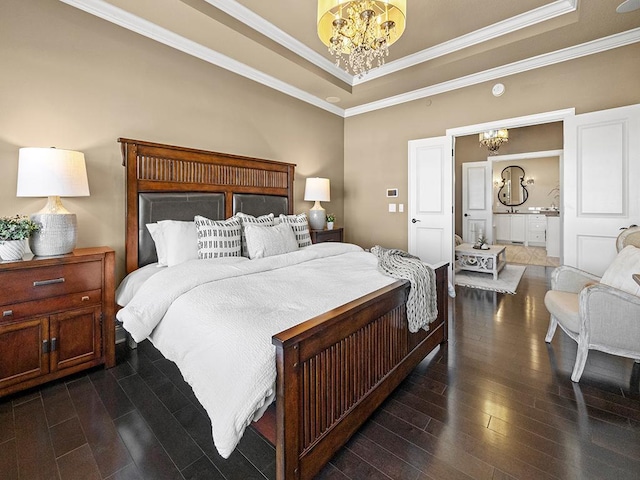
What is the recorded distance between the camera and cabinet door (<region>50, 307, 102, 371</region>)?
82.8 inches

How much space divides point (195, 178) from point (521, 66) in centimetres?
409

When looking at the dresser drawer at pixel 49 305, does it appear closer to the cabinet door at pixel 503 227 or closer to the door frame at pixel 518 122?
the door frame at pixel 518 122

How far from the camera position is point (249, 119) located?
3838 millimetres

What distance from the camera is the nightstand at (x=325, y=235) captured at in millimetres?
4285

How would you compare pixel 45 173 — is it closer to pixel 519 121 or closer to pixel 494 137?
pixel 519 121

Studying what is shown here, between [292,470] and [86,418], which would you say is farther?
[86,418]

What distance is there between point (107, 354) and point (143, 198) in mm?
1328

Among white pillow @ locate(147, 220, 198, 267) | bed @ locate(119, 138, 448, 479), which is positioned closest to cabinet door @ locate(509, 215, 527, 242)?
bed @ locate(119, 138, 448, 479)

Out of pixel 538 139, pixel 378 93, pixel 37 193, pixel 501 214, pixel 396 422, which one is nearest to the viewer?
pixel 396 422

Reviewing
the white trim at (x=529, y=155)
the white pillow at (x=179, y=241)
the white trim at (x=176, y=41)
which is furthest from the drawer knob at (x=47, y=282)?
the white trim at (x=529, y=155)

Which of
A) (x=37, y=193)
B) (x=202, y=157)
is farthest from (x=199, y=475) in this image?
(x=202, y=157)

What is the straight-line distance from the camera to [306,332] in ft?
4.06

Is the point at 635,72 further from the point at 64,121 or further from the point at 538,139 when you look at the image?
the point at 64,121

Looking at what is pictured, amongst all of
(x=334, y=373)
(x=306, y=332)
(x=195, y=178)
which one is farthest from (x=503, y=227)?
(x=306, y=332)
